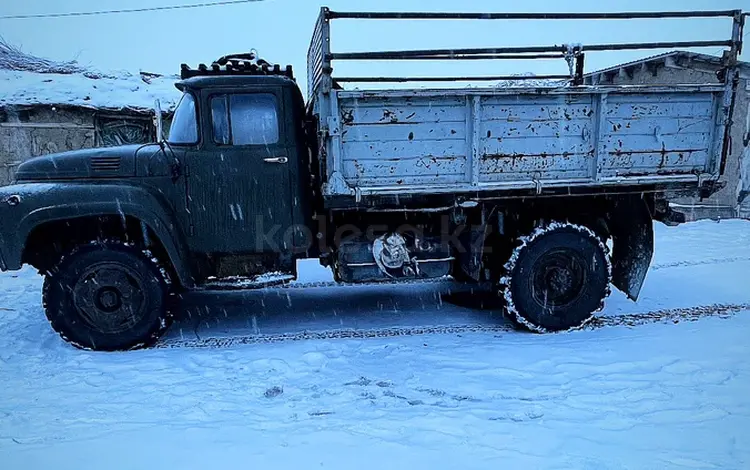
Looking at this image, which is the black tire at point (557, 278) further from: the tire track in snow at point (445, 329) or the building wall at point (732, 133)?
the building wall at point (732, 133)

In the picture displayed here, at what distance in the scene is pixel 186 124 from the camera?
4758 millimetres

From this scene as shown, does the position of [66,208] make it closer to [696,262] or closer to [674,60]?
[696,262]

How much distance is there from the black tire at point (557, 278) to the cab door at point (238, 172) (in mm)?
2389

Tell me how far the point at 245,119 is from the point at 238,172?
50 cm

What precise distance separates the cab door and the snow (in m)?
8.73

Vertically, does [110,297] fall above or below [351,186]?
below

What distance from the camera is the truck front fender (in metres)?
4.37

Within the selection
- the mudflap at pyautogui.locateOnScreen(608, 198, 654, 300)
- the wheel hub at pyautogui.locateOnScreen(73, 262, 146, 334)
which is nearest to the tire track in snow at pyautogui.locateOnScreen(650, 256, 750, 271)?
the mudflap at pyautogui.locateOnScreen(608, 198, 654, 300)

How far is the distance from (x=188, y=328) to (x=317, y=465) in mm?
3072

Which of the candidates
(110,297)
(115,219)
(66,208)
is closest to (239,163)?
(115,219)

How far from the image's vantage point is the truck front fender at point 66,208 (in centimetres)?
437

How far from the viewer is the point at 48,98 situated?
11.9m

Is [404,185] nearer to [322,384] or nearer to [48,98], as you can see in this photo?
[322,384]

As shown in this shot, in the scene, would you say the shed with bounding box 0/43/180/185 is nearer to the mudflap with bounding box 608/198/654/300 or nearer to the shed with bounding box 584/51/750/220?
the mudflap with bounding box 608/198/654/300
